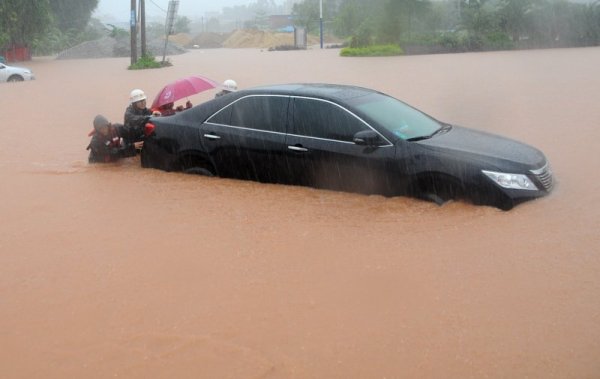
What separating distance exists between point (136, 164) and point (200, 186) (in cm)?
194

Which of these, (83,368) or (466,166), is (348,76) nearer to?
(466,166)

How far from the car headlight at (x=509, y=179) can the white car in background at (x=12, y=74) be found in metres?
25.7

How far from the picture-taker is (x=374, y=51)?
122 feet

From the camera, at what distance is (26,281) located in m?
5.61

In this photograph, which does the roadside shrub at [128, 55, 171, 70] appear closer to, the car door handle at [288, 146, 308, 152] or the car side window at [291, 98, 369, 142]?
the car side window at [291, 98, 369, 142]

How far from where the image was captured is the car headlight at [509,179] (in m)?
6.40

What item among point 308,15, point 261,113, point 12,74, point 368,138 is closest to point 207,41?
point 308,15

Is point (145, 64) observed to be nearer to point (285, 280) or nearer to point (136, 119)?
point (136, 119)

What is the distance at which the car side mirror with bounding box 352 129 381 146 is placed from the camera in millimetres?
6801

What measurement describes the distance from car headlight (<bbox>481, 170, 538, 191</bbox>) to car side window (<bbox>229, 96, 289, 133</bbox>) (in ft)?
7.34

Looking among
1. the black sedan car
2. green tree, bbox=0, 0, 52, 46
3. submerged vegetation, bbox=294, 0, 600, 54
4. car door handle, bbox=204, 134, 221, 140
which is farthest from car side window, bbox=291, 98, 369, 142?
green tree, bbox=0, 0, 52, 46

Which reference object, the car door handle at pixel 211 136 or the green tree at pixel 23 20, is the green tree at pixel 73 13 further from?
the car door handle at pixel 211 136

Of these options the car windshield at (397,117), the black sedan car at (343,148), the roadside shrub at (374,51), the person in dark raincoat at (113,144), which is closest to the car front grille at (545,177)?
the black sedan car at (343,148)

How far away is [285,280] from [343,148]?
201 cm
